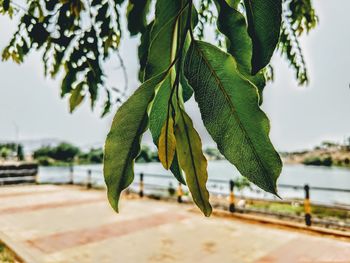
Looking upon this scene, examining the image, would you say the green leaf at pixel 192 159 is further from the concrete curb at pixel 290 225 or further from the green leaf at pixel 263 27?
the concrete curb at pixel 290 225

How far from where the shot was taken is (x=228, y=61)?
36 cm

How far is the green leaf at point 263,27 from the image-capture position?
33 cm

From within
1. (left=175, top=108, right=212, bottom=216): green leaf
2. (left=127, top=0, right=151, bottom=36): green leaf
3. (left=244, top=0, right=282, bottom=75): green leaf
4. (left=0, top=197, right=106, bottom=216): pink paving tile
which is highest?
(left=127, top=0, right=151, bottom=36): green leaf

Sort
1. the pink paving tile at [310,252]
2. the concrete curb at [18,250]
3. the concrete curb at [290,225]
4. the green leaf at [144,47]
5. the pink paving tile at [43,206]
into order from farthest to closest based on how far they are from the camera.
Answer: the pink paving tile at [43,206] < the concrete curb at [290,225] < the concrete curb at [18,250] < the pink paving tile at [310,252] < the green leaf at [144,47]

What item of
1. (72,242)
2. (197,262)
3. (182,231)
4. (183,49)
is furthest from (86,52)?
(182,231)

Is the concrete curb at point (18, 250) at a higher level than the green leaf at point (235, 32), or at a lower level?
lower

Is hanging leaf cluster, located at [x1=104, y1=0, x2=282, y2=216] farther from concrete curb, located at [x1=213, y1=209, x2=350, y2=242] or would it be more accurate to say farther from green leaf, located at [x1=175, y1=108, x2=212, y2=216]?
concrete curb, located at [x1=213, y1=209, x2=350, y2=242]

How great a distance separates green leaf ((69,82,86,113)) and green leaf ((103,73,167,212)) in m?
0.55

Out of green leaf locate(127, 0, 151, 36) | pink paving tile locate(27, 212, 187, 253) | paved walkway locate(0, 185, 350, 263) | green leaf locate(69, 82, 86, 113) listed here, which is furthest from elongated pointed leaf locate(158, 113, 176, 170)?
pink paving tile locate(27, 212, 187, 253)

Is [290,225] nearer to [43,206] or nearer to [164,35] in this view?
[43,206]

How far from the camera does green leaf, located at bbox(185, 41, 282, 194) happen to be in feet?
1.16

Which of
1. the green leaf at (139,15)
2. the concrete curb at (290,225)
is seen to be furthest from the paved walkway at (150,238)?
the green leaf at (139,15)

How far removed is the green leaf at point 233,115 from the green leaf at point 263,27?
0.10ft

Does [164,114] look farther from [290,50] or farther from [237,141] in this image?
[290,50]
